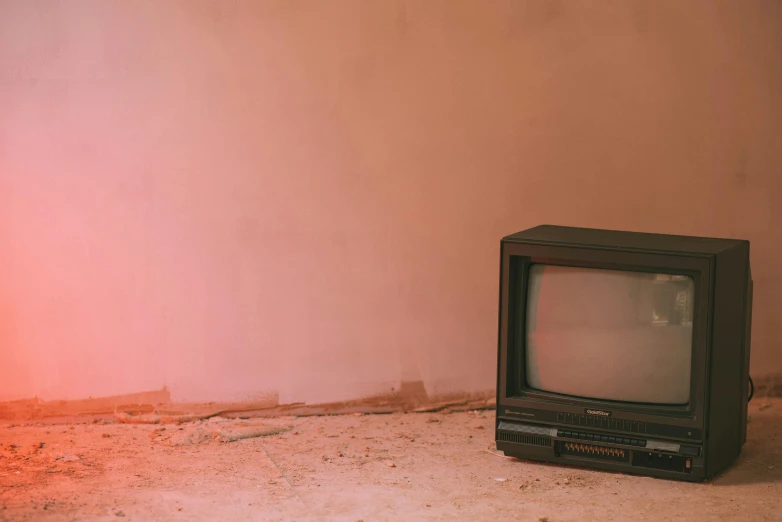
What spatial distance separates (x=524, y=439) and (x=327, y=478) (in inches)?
23.6

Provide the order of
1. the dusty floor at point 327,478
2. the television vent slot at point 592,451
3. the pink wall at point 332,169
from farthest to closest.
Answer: the pink wall at point 332,169, the television vent slot at point 592,451, the dusty floor at point 327,478

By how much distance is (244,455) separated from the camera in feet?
9.90

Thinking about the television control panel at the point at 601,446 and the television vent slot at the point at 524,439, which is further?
the television vent slot at the point at 524,439

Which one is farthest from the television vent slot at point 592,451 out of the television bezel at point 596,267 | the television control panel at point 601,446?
the television bezel at point 596,267

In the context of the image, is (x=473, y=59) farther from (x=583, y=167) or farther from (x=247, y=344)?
(x=247, y=344)

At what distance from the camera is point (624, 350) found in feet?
9.12

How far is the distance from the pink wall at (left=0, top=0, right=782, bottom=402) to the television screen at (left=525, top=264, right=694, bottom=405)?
65 centimetres

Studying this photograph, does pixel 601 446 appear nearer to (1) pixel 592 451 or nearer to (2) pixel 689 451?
(1) pixel 592 451

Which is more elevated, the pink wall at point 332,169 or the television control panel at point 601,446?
the pink wall at point 332,169

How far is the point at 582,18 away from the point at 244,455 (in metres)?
1.88

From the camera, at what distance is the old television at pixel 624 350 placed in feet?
8.84

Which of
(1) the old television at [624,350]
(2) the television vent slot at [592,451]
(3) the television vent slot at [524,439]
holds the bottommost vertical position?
(2) the television vent slot at [592,451]

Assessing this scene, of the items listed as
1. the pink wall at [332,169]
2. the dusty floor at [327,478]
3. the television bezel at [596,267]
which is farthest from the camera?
the pink wall at [332,169]

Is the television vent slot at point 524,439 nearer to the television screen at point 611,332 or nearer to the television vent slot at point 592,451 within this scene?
the television vent slot at point 592,451
